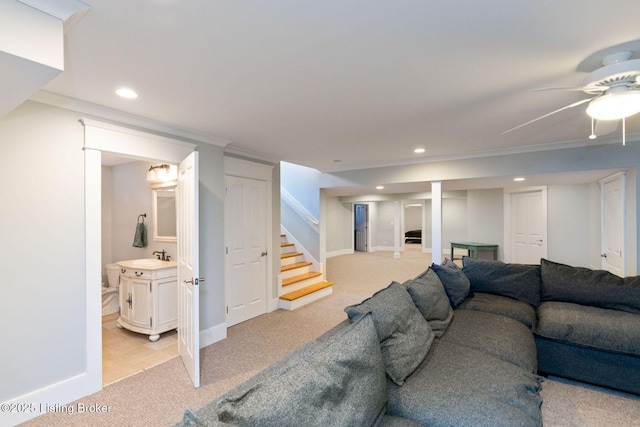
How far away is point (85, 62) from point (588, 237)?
7.69 m

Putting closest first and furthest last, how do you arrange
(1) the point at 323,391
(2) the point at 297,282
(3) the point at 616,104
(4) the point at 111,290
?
(1) the point at 323,391, (3) the point at 616,104, (4) the point at 111,290, (2) the point at 297,282

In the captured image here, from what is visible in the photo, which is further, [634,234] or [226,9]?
[634,234]

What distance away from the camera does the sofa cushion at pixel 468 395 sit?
1.37 metres

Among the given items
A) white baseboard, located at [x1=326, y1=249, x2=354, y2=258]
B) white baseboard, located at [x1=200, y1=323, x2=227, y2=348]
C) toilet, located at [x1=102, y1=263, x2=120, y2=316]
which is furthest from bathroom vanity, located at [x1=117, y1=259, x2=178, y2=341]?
white baseboard, located at [x1=326, y1=249, x2=354, y2=258]

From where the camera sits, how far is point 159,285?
3459 millimetres

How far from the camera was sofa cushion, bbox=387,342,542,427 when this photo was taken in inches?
53.9

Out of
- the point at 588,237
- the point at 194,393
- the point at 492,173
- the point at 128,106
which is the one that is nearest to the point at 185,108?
the point at 128,106

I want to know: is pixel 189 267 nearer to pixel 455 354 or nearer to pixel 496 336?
pixel 455 354

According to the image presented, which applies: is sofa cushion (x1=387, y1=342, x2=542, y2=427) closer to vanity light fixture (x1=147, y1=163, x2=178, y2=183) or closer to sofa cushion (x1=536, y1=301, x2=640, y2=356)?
sofa cushion (x1=536, y1=301, x2=640, y2=356)

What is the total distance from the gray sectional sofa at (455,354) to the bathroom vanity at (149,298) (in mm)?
2434

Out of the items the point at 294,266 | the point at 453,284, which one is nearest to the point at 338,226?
the point at 294,266

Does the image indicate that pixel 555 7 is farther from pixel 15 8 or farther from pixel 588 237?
pixel 588 237

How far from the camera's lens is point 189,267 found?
8.87 feet

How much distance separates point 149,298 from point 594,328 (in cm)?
426
